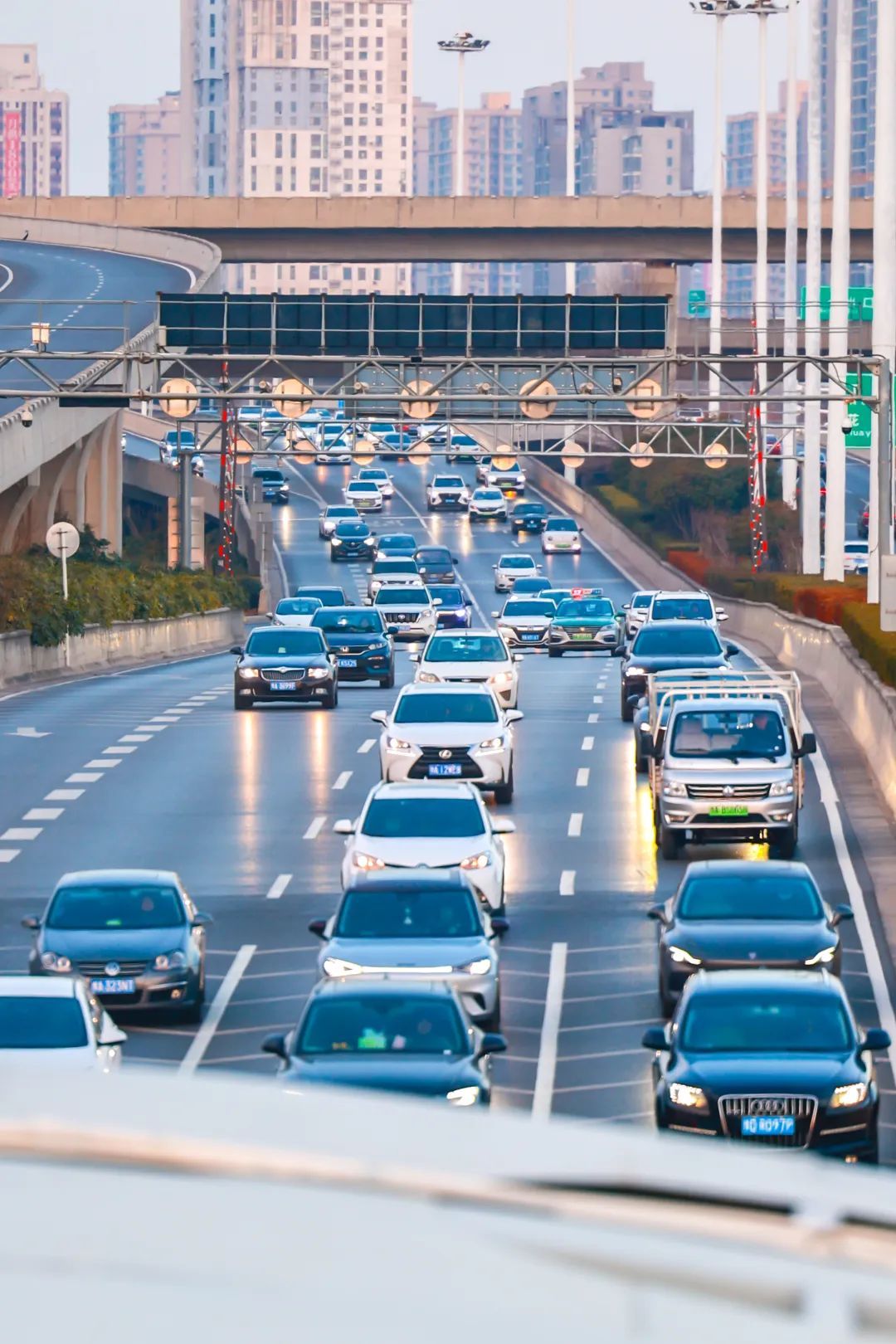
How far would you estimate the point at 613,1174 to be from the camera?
229 centimetres

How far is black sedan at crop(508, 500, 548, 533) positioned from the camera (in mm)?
124938

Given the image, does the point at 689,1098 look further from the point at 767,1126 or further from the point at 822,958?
the point at 822,958

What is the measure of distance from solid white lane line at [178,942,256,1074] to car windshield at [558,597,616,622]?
1583 inches

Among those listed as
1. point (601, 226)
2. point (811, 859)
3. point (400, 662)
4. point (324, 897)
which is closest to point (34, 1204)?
point (324, 897)

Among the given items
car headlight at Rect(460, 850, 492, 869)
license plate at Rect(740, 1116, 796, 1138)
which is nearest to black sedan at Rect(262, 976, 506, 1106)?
license plate at Rect(740, 1116, 796, 1138)

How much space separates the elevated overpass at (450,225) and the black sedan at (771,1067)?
85674 mm

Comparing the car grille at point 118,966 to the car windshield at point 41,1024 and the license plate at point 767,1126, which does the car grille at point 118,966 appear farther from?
the license plate at point 767,1126

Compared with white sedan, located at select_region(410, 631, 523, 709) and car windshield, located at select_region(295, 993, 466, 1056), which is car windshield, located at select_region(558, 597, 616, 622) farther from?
car windshield, located at select_region(295, 993, 466, 1056)

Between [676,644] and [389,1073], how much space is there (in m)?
28.8

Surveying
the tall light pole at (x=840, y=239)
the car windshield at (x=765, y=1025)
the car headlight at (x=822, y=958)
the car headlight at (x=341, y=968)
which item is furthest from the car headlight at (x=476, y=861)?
the tall light pole at (x=840, y=239)

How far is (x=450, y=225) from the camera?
102938 millimetres

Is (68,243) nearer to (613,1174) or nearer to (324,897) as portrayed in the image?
(324,897)

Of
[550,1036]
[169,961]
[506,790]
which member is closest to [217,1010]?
[169,961]

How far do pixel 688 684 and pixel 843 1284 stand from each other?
32.3 meters
